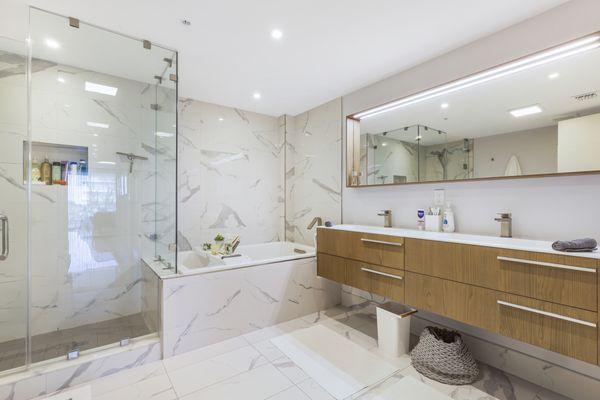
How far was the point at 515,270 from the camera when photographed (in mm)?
1445

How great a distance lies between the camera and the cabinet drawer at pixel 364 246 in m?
2.02

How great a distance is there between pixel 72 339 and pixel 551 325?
2.98m

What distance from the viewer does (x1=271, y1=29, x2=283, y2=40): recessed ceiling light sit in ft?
6.28

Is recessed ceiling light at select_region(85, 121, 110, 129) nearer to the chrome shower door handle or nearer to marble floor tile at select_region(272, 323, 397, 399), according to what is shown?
the chrome shower door handle

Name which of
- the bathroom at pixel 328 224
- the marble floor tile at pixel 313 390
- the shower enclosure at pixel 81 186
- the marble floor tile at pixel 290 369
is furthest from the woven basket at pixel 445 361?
the shower enclosure at pixel 81 186

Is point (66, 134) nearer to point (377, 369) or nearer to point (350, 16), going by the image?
point (350, 16)

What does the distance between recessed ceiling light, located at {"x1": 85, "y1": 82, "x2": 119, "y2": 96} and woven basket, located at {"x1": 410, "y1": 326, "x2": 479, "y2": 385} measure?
3.26m

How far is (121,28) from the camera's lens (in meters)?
1.90

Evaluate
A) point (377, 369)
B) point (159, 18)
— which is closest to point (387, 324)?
point (377, 369)

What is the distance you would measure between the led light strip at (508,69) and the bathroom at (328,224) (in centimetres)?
1

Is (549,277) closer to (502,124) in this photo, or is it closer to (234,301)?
(502,124)

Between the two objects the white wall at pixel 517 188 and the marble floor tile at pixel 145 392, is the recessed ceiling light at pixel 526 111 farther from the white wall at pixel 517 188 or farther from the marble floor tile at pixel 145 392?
the marble floor tile at pixel 145 392

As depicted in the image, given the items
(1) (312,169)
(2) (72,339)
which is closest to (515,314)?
(1) (312,169)

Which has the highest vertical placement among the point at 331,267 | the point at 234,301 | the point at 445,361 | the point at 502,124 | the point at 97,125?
the point at 97,125
